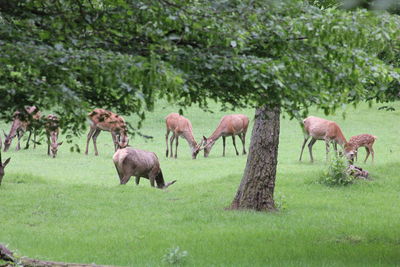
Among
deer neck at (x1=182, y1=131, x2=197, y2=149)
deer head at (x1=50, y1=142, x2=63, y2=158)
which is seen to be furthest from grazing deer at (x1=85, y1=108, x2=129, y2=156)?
deer neck at (x1=182, y1=131, x2=197, y2=149)

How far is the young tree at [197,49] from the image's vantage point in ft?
18.4

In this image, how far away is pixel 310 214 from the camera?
46.2 ft

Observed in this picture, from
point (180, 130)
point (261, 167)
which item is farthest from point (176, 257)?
point (180, 130)

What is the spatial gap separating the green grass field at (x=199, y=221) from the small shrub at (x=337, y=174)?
25 cm

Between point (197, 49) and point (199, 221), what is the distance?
7493mm

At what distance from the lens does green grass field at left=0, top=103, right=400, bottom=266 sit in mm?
10367

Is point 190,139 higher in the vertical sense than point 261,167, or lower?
lower

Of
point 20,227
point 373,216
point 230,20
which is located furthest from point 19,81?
point 373,216

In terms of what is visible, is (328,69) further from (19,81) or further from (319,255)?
(319,255)

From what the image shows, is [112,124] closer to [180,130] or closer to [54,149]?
[54,149]

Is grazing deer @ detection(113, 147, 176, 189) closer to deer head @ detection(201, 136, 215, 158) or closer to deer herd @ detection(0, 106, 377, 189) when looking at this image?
deer herd @ detection(0, 106, 377, 189)

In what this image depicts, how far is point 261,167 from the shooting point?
13.8m

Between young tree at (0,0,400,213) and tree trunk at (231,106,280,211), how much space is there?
6827 millimetres

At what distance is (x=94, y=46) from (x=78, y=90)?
41cm
